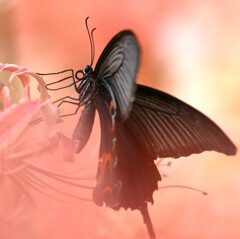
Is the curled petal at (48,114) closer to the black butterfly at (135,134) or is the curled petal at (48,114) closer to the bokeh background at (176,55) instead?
the black butterfly at (135,134)

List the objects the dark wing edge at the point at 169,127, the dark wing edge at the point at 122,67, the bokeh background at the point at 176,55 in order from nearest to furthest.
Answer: the dark wing edge at the point at 122,67
the dark wing edge at the point at 169,127
the bokeh background at the point at 176,55

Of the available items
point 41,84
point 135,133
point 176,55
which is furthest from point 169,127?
point 176,55

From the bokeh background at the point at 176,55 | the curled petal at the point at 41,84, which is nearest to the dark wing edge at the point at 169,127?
the curled petal at the point at 41,84

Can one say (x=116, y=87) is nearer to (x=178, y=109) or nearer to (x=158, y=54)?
(x=178, y=109)

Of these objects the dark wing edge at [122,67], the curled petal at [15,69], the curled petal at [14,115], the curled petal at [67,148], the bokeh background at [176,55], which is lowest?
the bokeh background at [176,55]

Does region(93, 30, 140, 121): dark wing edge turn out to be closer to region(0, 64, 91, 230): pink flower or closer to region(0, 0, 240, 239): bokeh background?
region(0, 64, 91, 230): pink flower

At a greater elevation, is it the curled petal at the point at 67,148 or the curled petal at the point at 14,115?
the curled petal at the point at 14,115

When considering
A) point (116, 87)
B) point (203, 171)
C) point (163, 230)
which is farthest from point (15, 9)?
point (116, 87)
